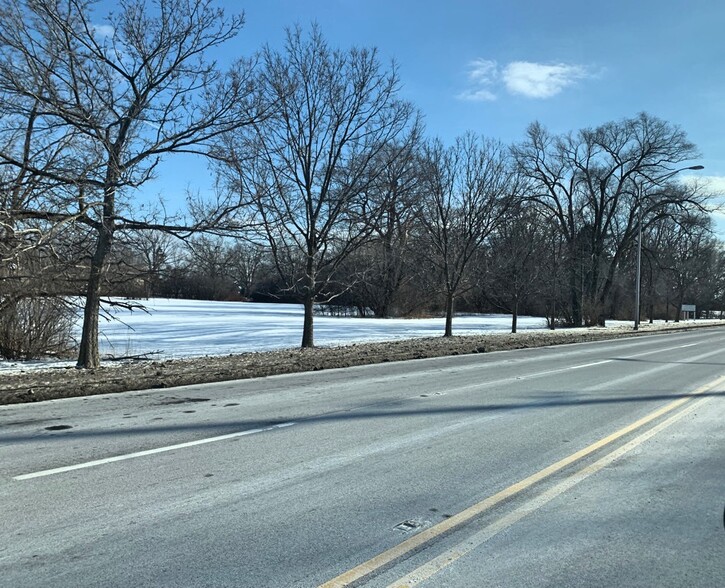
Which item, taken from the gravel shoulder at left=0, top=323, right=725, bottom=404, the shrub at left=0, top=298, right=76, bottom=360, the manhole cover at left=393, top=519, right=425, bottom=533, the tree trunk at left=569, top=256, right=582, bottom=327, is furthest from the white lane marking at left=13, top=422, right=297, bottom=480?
the tree trunk at left=569, top=256, right=582, bottom=327

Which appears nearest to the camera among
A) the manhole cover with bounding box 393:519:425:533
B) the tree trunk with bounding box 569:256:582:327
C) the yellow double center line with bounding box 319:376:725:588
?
the yellow double center line with bounding box 319:376:725:588

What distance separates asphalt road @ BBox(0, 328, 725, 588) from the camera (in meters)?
3.74

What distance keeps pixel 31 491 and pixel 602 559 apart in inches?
179

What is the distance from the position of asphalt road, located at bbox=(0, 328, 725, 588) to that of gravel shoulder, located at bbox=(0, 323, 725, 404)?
1.04 metres

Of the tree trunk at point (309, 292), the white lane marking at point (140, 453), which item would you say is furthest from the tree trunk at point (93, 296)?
the white lane marking at point (140, 453)

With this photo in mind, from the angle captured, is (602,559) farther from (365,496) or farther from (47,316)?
(47,316)

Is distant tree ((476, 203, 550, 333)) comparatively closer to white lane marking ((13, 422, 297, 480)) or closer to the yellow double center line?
the yellow double center line

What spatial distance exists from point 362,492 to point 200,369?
30.6 feet

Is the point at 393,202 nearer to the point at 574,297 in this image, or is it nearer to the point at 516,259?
the point at 516,259

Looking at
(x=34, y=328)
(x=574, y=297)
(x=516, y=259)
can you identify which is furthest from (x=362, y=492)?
(x=574, y=297)

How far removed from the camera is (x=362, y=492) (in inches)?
203

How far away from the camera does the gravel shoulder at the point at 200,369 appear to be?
10570mm

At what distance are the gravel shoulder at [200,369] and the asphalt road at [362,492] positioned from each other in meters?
1.04

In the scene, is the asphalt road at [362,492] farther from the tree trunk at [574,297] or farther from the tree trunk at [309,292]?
the tree trunk at [574,297]
